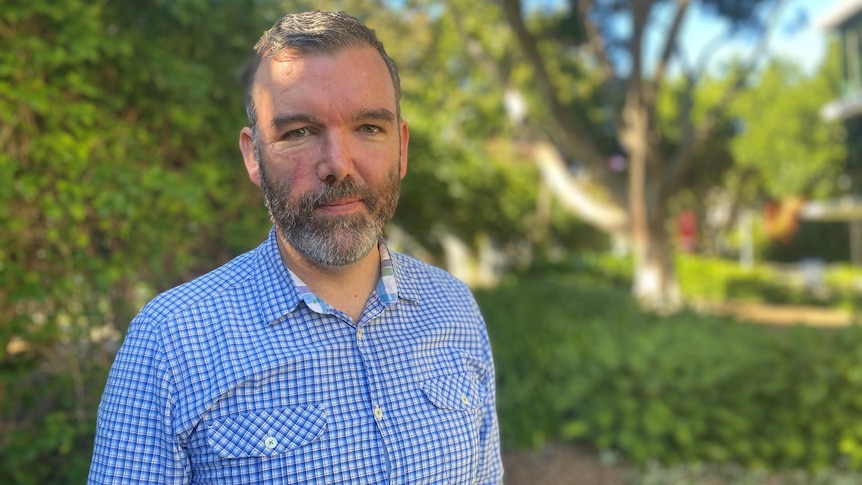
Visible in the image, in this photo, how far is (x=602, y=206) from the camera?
41.8 feet

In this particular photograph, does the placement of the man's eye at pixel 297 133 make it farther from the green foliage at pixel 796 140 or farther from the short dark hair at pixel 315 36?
the green foliage at pixel 796 140

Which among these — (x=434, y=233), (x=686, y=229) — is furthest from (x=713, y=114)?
(x=686, y=229)

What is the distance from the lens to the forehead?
1540 mm

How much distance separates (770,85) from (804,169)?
6.32m

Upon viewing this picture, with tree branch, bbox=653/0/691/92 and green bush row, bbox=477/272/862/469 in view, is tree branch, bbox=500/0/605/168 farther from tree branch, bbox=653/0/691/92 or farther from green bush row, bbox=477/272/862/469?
green bush row, bbox=477/272/862/469

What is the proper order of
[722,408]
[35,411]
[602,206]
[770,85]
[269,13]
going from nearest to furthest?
[35,411], [269,13], [722,408], [602,206], [770,85]

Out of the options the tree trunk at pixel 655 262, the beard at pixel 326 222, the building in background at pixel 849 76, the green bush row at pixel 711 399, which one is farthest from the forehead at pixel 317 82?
the building in background at pixel 849 76

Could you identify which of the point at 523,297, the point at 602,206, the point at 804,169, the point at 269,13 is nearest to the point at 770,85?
the point at 804,169

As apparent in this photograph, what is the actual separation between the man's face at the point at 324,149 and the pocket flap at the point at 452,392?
0.33m

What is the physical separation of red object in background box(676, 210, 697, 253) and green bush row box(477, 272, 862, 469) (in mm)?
38282

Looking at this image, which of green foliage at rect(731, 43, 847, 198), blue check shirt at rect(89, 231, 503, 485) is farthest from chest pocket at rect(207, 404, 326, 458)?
green foliage at rect(731, 43, 847, 198)

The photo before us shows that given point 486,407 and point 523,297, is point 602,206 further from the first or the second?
point 486,407

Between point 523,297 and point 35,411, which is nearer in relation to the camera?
point 35,411

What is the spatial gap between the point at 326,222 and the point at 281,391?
336 mm
